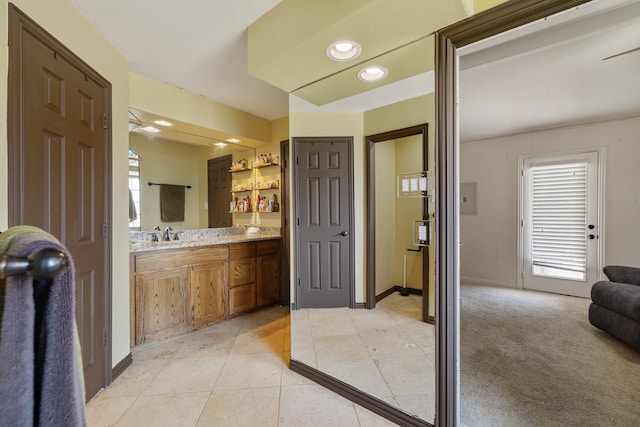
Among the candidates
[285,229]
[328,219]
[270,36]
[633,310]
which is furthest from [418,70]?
[633,310]

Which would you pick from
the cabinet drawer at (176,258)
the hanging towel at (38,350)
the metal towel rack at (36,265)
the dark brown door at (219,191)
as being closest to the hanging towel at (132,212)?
the cabinet drawer at (176,258)

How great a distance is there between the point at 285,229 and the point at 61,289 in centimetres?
289

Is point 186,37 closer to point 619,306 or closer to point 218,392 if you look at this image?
point 218,392

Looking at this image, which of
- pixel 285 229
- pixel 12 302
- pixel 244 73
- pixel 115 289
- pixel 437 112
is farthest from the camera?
pixel 285 229

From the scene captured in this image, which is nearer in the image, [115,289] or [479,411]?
[479,411]

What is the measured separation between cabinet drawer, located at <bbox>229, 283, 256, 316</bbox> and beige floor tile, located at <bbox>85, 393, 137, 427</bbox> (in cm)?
126

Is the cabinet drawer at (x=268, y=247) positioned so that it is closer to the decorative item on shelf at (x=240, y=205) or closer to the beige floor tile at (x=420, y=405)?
the decorative item on shelf at (x=240, y=205)

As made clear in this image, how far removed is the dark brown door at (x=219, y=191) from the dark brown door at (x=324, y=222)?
1.72 metres

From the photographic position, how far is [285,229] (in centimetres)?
330

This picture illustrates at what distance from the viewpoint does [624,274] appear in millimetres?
2557

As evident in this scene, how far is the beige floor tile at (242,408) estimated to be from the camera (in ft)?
4.86

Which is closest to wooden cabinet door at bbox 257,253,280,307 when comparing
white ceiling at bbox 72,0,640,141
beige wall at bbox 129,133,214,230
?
beige wall at bbox 129,133,214,230

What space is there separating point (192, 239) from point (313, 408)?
7.37 ft

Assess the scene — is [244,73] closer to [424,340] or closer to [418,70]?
[418,70]
